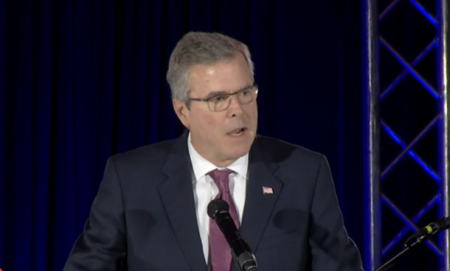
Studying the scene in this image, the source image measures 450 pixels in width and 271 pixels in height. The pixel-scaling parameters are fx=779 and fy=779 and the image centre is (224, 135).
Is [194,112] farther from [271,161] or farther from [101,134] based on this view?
[101,134]

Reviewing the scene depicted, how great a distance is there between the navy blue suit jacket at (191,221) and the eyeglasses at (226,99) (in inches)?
9.4

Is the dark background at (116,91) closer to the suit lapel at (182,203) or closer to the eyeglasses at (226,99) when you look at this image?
the suit lapel at (182,203)

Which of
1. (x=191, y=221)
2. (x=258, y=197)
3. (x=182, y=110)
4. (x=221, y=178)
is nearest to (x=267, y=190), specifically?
(x=258, y=197)

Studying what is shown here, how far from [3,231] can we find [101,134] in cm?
74

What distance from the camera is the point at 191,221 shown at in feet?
7.41

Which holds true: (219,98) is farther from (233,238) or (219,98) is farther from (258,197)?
(233,238)

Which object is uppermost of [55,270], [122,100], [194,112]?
[194,112]

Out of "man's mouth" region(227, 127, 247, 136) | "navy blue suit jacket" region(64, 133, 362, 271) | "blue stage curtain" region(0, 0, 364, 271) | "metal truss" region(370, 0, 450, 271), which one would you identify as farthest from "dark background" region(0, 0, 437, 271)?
"man's mouth" region(227, 127, 247, 136)

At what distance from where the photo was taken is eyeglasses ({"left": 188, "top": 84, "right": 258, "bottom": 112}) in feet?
7.20

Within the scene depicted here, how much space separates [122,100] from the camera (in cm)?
434

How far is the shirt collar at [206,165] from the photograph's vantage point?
2.35 m

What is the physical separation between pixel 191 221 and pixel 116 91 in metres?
2.24

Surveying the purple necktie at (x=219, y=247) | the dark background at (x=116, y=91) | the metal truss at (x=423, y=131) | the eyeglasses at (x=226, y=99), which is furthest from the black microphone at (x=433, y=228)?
the dark background at (x=116, y=91)

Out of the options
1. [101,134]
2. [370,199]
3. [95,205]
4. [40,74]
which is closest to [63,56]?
[40,74]
